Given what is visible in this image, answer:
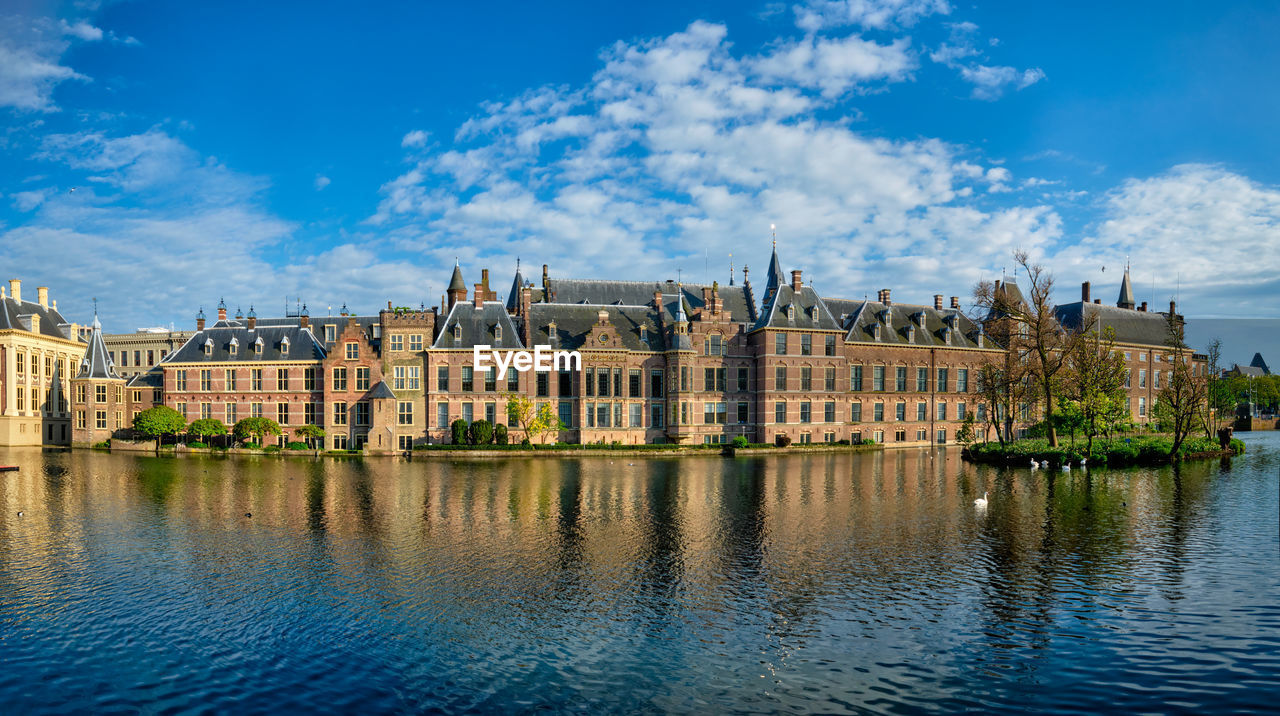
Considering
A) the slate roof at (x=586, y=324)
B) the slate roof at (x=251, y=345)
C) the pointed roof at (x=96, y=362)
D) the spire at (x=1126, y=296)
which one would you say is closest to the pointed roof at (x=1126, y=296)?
the spire at (x=1126, y=296)

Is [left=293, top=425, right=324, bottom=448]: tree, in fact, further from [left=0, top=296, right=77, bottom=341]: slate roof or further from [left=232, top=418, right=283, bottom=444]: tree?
[left=0, top=296, right=77, bottom=341]: slate roof

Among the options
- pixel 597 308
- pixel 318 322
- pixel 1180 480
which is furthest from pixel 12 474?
pixel 1180 480

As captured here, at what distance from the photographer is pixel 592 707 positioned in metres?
13.7

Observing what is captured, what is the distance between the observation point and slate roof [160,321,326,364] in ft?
236

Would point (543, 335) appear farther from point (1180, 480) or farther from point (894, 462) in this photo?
point (1180, 480)

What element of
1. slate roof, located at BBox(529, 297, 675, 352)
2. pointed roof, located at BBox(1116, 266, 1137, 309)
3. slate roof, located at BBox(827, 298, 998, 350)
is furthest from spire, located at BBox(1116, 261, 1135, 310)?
slate roof, located at BBox(529, 297, 675, 352)

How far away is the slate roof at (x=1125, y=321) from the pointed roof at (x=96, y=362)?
10550 centimetres

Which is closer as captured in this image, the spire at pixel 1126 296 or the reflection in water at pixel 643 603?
the reflection in water at pixel 643 603

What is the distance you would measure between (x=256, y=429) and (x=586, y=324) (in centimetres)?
3180

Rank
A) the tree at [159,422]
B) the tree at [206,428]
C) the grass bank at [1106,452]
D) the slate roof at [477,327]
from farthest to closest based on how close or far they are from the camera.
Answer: the tree at [206,428] → the tree at [159,422] → the slate roof at [477,327] → the grass bank at [1106,452]

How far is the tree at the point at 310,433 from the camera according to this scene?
68500 millimetres

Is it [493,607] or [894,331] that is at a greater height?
[894,331]

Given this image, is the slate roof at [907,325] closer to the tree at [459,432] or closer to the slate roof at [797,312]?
the slate roof at [797,312]

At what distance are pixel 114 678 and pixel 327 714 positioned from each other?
5.24 meters
